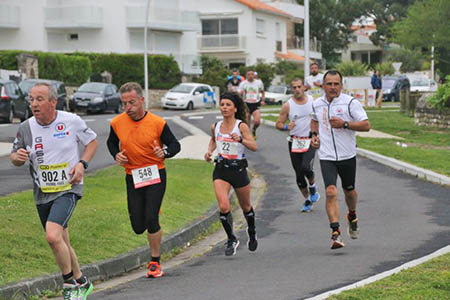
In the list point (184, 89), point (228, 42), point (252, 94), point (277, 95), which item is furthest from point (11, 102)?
point (228, 42)

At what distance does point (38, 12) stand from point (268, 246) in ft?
174

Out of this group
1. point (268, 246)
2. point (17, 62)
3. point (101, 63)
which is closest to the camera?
point (268, 246)

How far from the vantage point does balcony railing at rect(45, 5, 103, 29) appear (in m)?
60.3

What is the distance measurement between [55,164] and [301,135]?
6.36 meters

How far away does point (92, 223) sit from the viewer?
10.6m

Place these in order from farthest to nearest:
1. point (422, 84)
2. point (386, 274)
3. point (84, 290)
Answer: point (422, 84) < point (386, 274) < point (84, 290)

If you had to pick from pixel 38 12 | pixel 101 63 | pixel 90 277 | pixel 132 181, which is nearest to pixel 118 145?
pixel 132 181

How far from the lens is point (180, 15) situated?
65.7 meters

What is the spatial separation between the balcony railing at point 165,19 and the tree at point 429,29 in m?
29.1

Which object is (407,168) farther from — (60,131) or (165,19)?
(165,19)

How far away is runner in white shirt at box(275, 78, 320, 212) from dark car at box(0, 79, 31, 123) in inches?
790

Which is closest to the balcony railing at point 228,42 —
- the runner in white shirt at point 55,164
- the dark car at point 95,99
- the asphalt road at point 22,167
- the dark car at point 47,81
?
the dark car at point 95,99

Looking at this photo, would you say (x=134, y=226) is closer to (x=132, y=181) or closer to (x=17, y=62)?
(x=132, y=181)

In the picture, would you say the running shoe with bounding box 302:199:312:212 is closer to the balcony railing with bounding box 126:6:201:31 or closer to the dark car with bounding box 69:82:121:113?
the dark car with bounding box 69:82:121:113
